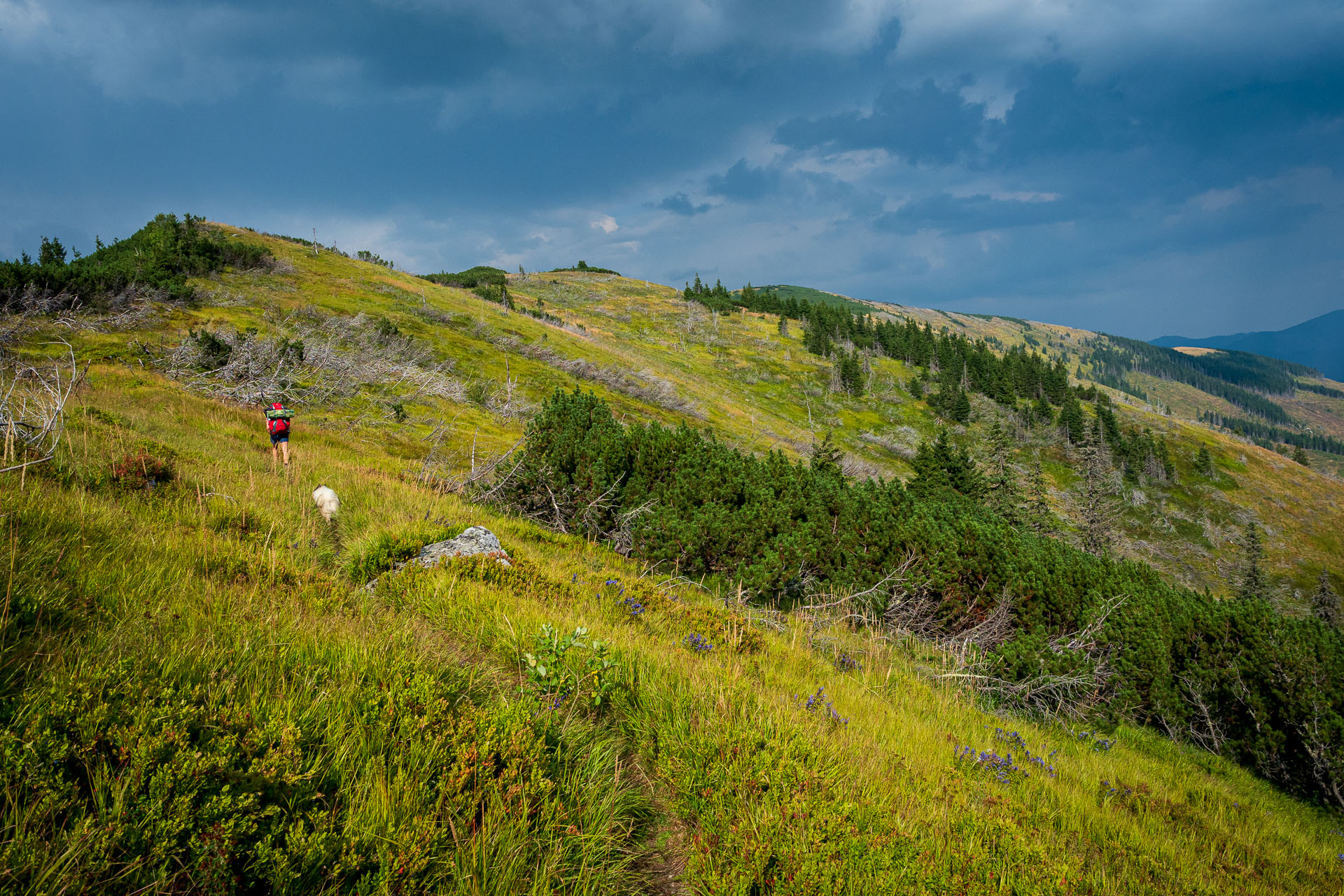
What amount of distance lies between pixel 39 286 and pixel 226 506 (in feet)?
106

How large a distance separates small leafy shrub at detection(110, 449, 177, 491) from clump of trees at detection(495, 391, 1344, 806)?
193 inches

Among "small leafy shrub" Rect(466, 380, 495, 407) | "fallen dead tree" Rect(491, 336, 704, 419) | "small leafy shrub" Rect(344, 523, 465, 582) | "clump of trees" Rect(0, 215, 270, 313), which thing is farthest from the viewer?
"fallen dead tree" Rect(491, 336, 704, 419)

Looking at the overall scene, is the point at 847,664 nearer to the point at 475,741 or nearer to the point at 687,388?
the point at 475,741

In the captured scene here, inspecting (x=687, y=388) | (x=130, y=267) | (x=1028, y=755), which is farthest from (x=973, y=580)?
(x=687, y=388)

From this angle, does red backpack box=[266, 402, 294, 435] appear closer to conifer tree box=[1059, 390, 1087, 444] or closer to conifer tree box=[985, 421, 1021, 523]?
conifer tree box=[985, 421, 1021, 523]

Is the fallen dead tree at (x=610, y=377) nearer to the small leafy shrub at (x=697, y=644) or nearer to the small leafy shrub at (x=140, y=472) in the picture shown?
the small leafy shrub at (x=140, y=472)

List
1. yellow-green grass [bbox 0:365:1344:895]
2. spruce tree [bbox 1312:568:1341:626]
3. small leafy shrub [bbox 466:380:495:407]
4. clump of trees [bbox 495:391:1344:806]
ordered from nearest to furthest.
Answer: yellow-green grass [bbox 0:365:1344:895], clump of trees [bbox 495:391:1344:806], small leafy shrub [bbox 466:380:495:407], spruce tree [bbox 1312:568:1341:626]

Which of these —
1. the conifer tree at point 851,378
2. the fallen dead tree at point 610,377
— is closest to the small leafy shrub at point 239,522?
the fallen dead tree at point 610,377

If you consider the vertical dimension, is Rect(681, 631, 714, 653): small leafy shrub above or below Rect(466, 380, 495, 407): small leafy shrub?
below

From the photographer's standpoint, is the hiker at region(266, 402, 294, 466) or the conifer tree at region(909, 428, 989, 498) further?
the conifer tree at region(909, 428, 989, 498)

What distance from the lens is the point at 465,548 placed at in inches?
222

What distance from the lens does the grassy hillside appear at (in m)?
1.73

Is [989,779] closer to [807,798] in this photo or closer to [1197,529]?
[807,798]

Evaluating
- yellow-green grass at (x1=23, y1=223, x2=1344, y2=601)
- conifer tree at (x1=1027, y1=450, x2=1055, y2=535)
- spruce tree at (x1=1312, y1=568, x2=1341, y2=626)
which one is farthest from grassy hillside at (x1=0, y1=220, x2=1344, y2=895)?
spruce tree at (x1=1312, y1=568, x2=1341, y2=626)
